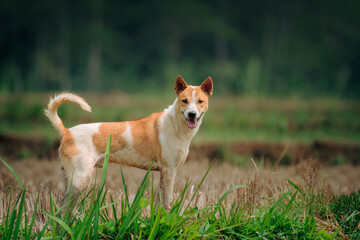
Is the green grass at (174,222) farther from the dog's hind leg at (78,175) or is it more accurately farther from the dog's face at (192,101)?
the dog's face at (192,101)

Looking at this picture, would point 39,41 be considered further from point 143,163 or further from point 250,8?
point 143,163

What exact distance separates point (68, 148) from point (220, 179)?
2084 millimetres

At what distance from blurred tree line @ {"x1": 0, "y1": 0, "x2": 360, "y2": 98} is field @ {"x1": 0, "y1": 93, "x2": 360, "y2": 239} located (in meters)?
4.04

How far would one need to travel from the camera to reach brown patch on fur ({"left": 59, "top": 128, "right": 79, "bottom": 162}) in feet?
9.37

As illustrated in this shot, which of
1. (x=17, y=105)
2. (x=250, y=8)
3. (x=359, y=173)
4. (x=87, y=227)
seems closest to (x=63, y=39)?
(x=17, y=105)

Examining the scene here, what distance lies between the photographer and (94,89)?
14820 millimetres

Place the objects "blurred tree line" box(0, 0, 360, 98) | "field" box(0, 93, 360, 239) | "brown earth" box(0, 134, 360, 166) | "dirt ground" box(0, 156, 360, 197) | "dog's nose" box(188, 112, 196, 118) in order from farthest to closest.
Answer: "blurred tree line" box(0, 0, 360, 98) → "brown earth" box(0, 134, 360, 166) → "dirt ground" box(0, 156, 360, 197) → "dog's nose" box(188, 112, 196, 118) → "field" box(0, 93, 360, 239)

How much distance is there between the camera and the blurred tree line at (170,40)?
1436 cm

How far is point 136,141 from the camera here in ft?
9.87

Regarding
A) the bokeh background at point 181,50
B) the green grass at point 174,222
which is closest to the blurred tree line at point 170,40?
the bokeh background at point 181,50

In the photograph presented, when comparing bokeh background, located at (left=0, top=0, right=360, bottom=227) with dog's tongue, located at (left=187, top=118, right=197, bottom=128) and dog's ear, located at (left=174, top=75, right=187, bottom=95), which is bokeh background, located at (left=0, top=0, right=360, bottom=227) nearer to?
dog's ear, located at (left=174, top=75, right=187, bottom=95)

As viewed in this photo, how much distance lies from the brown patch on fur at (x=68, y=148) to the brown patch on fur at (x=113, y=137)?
163mm

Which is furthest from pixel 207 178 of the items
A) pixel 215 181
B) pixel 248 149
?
pixel 248 149

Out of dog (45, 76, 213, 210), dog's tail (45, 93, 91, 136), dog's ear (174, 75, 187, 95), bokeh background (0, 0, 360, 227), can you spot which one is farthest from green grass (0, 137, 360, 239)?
bokeh background (0, 0, 360, 227)
